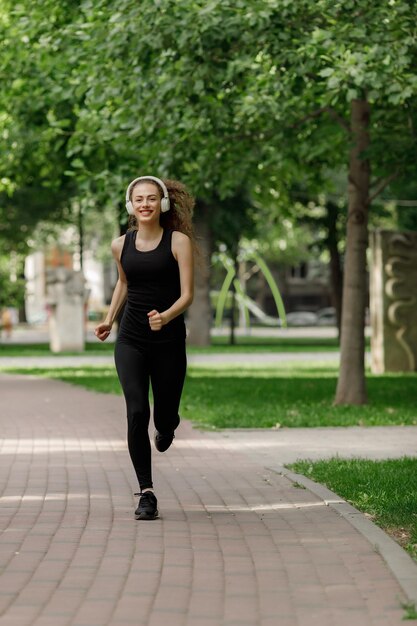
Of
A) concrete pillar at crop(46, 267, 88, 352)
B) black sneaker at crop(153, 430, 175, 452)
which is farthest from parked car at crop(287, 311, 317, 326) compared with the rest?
black sneaker at crop(153, 430, 175, 452)

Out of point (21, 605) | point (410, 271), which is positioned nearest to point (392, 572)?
point (21, 605)

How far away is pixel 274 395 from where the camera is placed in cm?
1897

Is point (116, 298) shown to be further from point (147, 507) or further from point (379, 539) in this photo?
point (379, 539)

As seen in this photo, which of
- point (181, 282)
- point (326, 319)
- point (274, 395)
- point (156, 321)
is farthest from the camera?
point (326, 319)

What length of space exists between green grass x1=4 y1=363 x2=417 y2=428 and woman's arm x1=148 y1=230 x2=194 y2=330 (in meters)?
6.45

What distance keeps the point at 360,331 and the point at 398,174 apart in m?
2.04

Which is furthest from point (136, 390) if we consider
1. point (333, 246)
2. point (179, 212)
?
point (333, 246)

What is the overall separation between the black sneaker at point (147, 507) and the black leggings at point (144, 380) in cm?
8

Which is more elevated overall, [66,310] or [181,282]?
[181,282]

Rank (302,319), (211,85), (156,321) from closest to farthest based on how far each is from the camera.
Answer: (156,321), (211,85), (302,319)

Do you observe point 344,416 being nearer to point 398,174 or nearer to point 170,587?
point 398,174

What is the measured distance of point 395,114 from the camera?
57.0 ft

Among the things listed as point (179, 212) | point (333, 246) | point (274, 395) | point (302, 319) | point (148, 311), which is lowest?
point (302, 319)

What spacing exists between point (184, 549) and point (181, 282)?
167 centimetres
